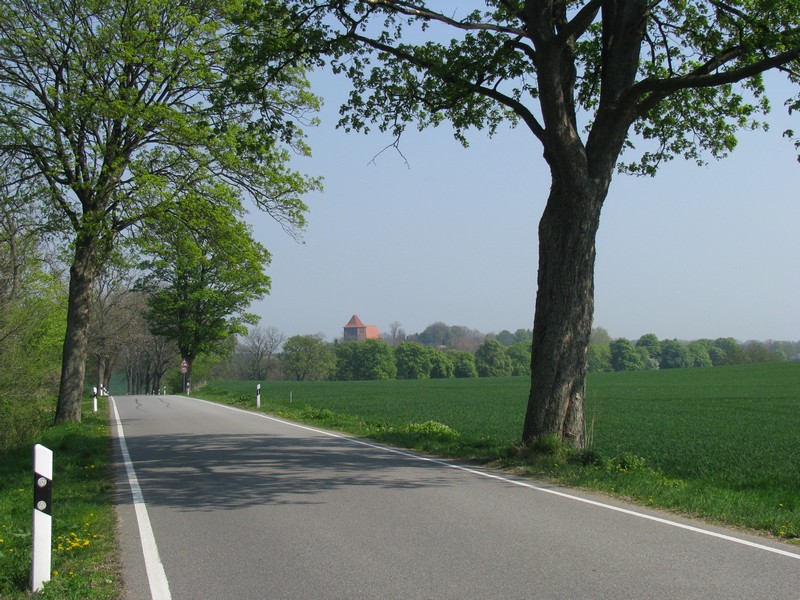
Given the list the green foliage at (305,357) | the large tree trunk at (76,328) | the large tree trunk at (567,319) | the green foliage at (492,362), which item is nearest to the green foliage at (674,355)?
the green foliage at (492,362)

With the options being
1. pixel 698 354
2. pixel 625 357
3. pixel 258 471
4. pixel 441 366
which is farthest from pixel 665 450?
pixel 698 354

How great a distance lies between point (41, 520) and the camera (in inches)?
204

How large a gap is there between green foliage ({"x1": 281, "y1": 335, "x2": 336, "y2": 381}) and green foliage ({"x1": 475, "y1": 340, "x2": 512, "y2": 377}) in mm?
28721

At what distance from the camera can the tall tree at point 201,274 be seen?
20.2m

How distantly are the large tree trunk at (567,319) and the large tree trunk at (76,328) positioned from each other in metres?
13.4

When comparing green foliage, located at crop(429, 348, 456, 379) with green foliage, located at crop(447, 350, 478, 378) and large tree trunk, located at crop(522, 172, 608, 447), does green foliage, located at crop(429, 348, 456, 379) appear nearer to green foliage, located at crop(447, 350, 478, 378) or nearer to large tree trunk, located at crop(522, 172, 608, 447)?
green foliage, located at crop(447, 350, 478, 378)

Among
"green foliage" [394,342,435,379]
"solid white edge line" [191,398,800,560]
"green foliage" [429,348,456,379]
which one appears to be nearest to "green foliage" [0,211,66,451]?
"solid white edge line" [191,398,800,560]

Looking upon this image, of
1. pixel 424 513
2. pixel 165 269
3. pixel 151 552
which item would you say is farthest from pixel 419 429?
pixel 165 269

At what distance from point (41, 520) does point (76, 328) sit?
16.5m

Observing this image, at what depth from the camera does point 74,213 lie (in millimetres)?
19688

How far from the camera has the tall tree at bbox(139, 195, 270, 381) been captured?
20.2 metres

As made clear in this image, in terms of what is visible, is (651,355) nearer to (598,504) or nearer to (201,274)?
(201,274)

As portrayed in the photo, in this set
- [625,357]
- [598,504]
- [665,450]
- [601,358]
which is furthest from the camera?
[601,358]

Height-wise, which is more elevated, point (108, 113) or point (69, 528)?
point (108, 113)
